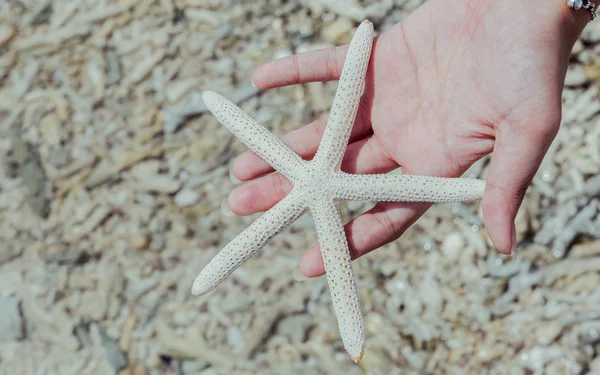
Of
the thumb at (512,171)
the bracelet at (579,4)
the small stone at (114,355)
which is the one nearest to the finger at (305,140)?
the thumb at (512,171)

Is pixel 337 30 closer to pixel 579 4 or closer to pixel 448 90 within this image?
pixel 448 90

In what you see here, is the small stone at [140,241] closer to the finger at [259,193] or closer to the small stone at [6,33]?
the finger at [259,193]

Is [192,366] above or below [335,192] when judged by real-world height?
below

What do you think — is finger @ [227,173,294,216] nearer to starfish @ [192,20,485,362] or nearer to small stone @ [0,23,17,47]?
starfish @ [192,20,485,362]

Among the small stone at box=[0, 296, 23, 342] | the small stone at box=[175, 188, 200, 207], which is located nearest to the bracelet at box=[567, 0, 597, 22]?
the small stone at box=[175, 188, 200, 207]

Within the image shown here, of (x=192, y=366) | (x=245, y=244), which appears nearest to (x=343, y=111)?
(x=245, y=244)

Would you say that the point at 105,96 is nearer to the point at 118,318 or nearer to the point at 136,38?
the point at 136,38

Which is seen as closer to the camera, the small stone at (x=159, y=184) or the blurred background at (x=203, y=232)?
the blurred background at (x=203, y=232)
